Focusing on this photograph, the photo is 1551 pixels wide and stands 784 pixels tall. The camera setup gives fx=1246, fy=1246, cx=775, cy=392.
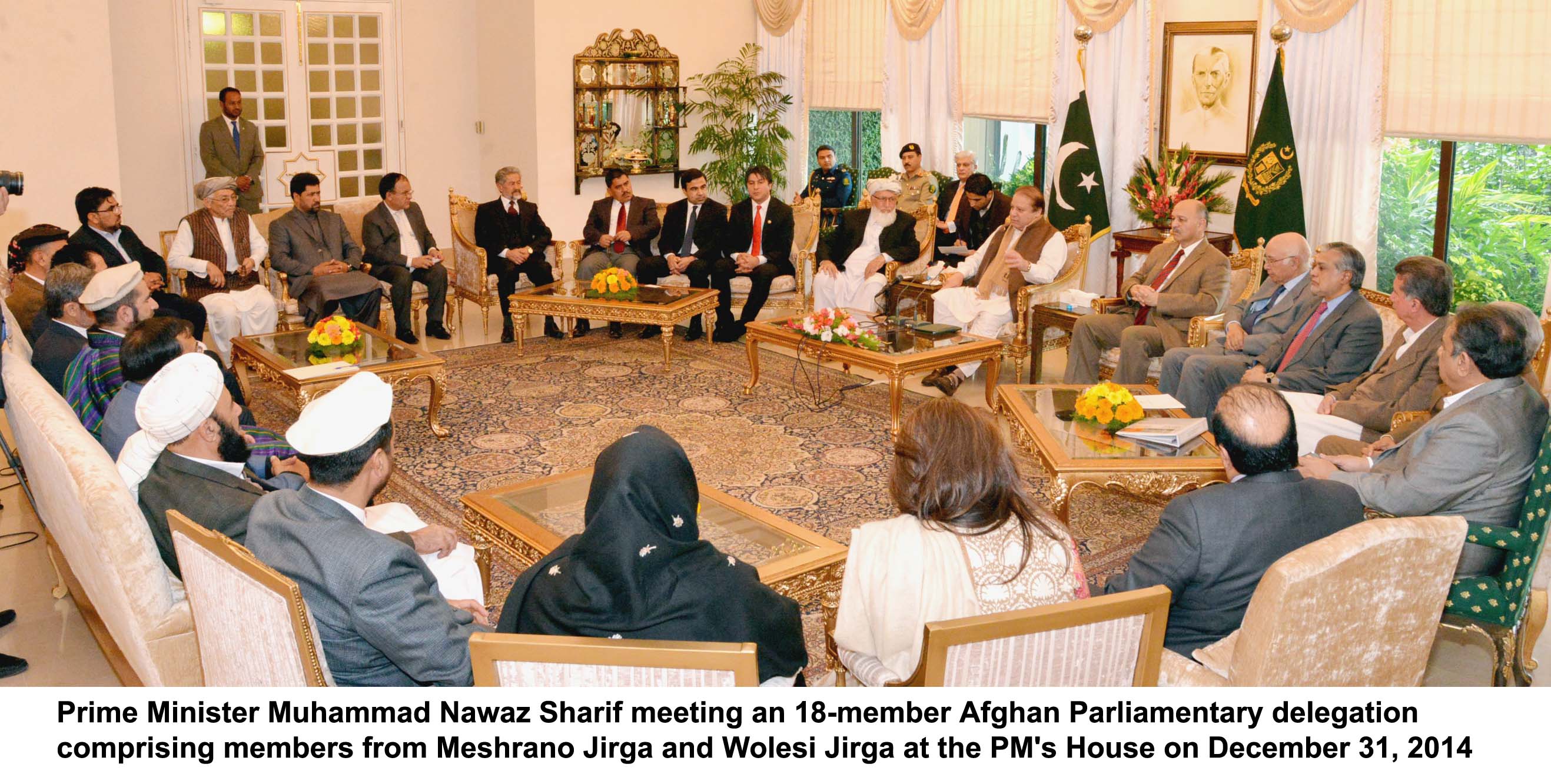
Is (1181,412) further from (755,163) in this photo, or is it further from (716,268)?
Answer: (755,163)

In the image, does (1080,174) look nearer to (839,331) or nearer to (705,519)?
(839,331)

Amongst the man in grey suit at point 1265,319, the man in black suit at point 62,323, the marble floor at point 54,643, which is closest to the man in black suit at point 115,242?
the man in black suit at point 62,323

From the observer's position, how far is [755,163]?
1352cm

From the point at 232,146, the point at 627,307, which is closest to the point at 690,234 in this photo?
the point at 627,307

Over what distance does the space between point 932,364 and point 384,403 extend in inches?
170

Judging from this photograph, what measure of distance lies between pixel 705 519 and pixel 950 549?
1794 mm

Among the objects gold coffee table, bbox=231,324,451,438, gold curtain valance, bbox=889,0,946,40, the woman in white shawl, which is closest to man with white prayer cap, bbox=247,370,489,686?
the woman in white shawl

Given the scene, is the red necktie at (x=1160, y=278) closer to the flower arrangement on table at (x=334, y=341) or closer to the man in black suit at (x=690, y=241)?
the man in black suit at (x=690, y=241)

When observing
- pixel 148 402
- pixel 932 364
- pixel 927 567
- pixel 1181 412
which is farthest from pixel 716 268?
pixel 927 567

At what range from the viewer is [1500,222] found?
330 inches

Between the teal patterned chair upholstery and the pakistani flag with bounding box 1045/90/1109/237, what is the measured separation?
653 centimetres

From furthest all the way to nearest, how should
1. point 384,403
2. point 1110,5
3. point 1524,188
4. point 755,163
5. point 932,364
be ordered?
point 755,163, point 1110,5, point 1524,188, point 932,364, point 384,403
